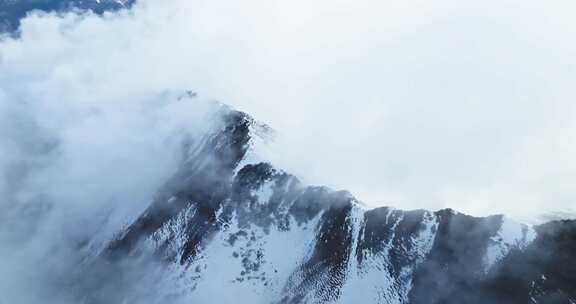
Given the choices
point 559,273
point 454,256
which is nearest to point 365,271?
point 454,256

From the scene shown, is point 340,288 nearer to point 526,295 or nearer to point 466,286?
→ point 466,286

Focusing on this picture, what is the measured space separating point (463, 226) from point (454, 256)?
10041 millimetres

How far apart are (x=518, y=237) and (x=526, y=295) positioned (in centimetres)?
1810

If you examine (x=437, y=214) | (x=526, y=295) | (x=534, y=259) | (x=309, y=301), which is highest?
(x=437, y=214)

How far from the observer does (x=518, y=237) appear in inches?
7116

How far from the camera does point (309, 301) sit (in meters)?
199

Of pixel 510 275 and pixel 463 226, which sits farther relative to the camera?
pixel 463 226

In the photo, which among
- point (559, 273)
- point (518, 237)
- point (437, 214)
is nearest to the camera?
point (559, 273)

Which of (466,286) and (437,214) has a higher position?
(437,214)

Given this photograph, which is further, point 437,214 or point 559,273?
point 437,214

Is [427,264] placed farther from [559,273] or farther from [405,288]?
[559,273]

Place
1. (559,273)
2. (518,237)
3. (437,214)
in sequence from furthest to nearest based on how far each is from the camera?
(437,214) → (518,237) → (559,273)

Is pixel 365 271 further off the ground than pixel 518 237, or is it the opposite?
pixel 518 237

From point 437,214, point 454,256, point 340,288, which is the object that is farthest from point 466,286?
point 340,288
